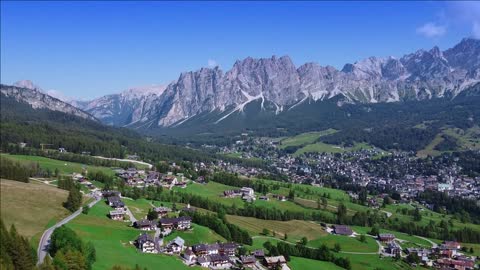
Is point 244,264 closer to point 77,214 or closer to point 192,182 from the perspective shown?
point 77,214

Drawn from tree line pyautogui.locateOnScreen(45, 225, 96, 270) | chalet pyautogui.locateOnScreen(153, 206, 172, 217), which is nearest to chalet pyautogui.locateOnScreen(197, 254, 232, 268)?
tree line pyautogui.locateOnScreen(45, 225, 96, 270)

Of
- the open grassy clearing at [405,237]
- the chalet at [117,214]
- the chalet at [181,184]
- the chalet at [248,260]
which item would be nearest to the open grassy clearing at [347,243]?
the open grassy clearing at [405,237]

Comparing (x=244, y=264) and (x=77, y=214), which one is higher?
(x=77, y=214)

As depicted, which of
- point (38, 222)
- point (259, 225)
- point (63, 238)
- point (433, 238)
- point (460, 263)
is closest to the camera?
point (63, 238)

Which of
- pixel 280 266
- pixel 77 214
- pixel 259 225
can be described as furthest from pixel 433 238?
pixel 77 214

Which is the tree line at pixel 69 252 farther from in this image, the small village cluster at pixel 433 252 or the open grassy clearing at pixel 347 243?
the small village cluster at pixel 433 252
